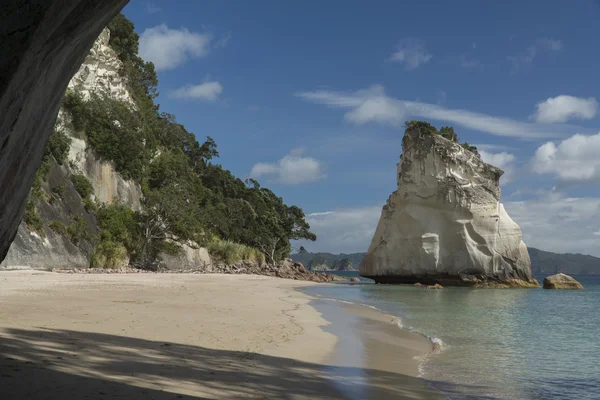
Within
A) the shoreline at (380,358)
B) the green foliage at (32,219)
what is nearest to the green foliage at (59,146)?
the green foliage at (32,219)

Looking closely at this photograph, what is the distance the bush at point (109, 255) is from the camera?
2831 cm

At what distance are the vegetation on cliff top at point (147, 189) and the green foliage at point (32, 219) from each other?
0.09m

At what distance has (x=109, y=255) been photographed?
29531 mm

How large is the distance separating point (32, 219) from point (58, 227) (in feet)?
7.18

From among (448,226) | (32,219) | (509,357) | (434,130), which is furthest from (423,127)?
(509,357)

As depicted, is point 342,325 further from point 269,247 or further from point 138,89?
point 269,247

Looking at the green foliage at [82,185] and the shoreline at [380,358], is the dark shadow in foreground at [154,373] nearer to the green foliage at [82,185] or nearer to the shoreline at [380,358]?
the shoreline at [380,358]

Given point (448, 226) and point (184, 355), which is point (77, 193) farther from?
point (448, 226)

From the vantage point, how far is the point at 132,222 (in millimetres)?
33000

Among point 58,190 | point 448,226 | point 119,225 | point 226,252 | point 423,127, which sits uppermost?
point 423,127

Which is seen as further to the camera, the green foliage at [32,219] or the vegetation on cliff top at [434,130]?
the vegetation on cliff top at [434,130]

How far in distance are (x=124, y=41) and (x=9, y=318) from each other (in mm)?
37255

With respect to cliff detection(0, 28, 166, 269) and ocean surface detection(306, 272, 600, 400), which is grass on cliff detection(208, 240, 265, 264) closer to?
cliff detection(0, 28, 166, 269)

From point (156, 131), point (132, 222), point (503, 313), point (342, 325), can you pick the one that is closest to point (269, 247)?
point (156, 131)
